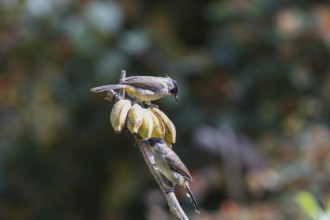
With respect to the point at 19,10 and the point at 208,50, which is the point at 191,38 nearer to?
the point at 208,50

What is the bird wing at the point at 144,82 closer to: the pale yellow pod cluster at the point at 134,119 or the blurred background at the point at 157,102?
the pale yellow pod cluster at the point at 134,119

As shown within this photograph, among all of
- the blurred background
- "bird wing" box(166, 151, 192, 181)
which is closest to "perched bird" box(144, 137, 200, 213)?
"bird wing" box(166, 151, 192, 181)

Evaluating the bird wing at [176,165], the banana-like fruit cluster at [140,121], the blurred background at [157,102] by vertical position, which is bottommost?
the blurred background at [157,102]

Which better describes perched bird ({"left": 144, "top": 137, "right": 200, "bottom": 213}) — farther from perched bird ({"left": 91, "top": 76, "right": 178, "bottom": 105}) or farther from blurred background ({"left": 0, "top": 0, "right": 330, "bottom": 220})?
blurred background ({"left": 0, "top": 0, "right": 330, "bottom": 220})

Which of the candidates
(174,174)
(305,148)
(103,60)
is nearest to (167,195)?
(174,174)

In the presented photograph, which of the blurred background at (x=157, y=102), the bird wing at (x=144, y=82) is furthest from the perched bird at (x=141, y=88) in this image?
the blurred background at (x=157, y=102)

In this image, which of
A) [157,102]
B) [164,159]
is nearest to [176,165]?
[164,159]
